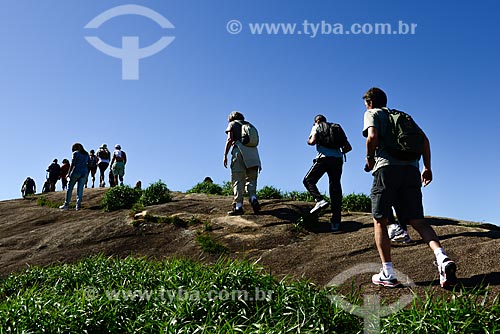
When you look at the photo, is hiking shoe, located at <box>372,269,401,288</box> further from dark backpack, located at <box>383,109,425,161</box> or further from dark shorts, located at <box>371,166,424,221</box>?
dark backpack, located at <box>383,109,425,161</box>

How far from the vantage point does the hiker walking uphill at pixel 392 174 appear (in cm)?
537

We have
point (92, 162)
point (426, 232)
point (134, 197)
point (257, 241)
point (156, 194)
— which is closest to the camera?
point (426, 232)

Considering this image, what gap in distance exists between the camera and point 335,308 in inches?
184

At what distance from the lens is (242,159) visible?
953 centimetres

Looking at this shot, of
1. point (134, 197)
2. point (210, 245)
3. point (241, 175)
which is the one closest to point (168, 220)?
point (241, 175)

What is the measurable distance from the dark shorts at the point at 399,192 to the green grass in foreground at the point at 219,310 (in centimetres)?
95

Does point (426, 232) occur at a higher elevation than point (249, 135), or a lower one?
lower

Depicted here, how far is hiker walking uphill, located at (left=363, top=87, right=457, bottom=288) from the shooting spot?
5.37 m

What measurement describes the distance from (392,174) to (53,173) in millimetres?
19864

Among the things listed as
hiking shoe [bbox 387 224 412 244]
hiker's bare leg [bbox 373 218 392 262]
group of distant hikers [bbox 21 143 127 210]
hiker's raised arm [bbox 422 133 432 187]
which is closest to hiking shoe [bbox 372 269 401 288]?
hiker's bare leg [bbox 373 218 392 262]

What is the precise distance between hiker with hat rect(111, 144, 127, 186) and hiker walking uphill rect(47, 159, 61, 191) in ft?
16.4

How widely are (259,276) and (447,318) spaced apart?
214 centimetres

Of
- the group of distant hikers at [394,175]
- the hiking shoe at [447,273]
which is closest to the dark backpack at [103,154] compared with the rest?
the group of distant hikers at [394,175]

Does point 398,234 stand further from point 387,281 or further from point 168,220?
point 168,220
